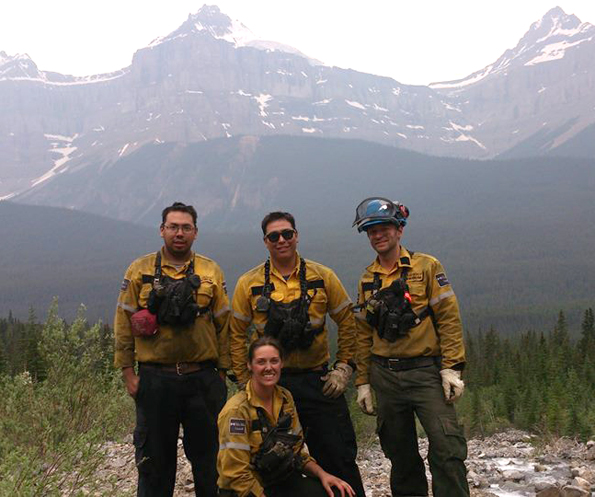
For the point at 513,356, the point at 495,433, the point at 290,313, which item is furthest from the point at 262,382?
the point at 513,356

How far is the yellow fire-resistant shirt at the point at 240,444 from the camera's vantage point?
5.09 meters

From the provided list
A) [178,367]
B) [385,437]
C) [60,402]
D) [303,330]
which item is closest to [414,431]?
[385,437]

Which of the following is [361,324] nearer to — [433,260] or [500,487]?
[433,260]

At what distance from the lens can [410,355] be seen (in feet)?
19.6

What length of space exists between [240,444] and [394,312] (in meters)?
1.93

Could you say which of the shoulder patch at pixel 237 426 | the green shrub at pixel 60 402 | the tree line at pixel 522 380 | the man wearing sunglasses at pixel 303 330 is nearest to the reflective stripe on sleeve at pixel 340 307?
the man wearing sunglasses at pixel 303 330

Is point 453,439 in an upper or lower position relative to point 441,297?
lower

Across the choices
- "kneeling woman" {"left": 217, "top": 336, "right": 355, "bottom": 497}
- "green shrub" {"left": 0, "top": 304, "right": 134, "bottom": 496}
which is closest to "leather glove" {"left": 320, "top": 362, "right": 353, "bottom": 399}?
"kneeling woman" {"left": 217, "top": 336, "right": 355, "bottom": 497}

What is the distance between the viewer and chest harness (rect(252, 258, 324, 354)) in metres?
5.86

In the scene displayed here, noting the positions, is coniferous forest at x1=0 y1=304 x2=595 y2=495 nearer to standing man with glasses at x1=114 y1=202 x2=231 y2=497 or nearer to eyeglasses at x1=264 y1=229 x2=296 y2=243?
standing man with glasses at x1=114 y1=202 x2=231 y2=497

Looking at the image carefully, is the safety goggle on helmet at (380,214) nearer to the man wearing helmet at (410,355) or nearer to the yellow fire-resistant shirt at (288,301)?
the man wearing helmet at (410,355)

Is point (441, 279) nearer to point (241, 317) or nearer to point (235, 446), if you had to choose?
point (241, 317)

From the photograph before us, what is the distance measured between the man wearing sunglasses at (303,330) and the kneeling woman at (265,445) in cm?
45

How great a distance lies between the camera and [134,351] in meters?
6.48
